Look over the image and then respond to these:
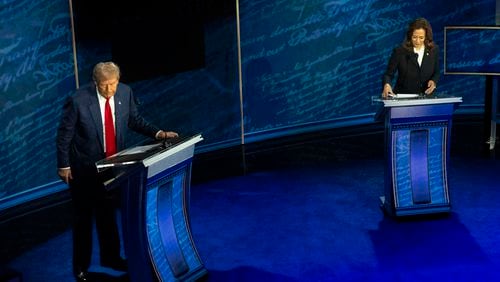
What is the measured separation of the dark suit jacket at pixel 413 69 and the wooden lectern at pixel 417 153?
1.60 feet

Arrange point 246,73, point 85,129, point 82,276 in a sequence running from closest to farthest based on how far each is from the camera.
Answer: point 85,129
point 82,276
point 246,73

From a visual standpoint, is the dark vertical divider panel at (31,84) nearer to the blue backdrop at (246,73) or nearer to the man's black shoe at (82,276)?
the blue backdrop at (246,73)

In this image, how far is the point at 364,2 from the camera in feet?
29.1

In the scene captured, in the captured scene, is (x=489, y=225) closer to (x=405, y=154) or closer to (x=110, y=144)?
→ (x=405, y=154)

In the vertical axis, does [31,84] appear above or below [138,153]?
above

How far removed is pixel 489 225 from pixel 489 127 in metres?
2.38

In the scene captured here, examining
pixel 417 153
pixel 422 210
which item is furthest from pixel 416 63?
pixel 422 210

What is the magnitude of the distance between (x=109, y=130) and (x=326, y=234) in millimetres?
1952

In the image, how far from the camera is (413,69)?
6141 millimetres

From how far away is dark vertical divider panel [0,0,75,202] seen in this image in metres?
6.13

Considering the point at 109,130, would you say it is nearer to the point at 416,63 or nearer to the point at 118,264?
the point at 118,264

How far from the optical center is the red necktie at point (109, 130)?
4.63m

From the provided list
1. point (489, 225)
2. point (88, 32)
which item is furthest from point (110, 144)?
point (489, 225)

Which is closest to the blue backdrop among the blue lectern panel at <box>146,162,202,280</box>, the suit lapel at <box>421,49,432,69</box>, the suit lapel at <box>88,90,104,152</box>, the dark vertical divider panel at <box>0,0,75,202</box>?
the dark vertical divider panel at <box>0,0,75,202</box>
